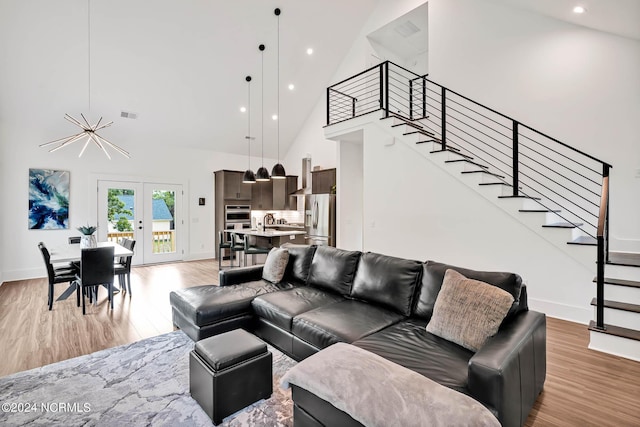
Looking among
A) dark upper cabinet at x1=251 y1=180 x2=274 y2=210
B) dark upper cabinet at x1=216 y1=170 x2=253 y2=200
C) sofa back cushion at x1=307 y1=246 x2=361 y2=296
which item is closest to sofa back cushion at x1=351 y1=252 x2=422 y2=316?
sofa back cushion at x1=307 y1=246 x2=361 y2=296

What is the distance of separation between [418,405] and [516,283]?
129 centimetres

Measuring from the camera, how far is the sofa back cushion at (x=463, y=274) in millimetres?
2137

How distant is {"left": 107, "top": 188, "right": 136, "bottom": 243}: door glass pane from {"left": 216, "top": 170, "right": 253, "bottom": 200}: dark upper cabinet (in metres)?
2.13

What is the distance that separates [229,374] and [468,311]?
162 cm

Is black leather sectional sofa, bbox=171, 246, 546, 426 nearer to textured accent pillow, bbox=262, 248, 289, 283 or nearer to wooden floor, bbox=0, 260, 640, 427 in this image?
textured accent pillow, bbox=262, 248, 289, 283

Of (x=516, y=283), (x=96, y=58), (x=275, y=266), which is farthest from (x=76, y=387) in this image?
(x=96, y=58)

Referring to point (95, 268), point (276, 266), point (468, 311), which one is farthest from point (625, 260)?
point (95, 268)

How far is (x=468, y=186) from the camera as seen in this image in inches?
167

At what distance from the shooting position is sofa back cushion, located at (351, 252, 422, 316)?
2619 mm

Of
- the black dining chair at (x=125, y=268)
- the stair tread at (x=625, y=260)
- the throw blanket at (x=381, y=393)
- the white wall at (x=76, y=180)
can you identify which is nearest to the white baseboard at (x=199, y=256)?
the white wall at (x=76, y=180)

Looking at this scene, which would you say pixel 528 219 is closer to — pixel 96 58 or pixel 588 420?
pixel 588 420

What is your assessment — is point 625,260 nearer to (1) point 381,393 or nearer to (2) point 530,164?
(2) point 530,164

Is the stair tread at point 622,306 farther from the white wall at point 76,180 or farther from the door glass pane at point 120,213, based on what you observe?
the door glass pane at point 120,213

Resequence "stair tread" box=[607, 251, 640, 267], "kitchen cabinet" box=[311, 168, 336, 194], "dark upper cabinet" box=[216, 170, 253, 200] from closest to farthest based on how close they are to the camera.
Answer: "stair tread" box=[607, 251, 640, 267], "kitchen cabinet" box=[311, 168, 336, 194], "dark upper cabinet" box=[216, 170, 253, 200]
